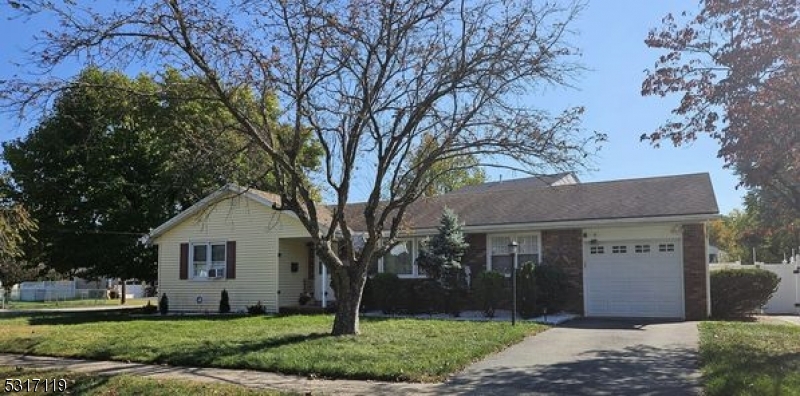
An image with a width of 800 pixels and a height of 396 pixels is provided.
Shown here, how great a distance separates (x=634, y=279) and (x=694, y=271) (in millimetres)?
1574

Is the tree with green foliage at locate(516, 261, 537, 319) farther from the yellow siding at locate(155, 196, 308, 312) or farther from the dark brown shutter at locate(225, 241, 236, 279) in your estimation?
the dark brown shutter at locate(225, 241, 236, 279)

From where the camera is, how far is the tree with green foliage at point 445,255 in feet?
67.3

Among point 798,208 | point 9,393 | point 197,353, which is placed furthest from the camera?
point 798,208

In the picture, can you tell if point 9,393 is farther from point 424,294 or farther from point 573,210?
point 573,210

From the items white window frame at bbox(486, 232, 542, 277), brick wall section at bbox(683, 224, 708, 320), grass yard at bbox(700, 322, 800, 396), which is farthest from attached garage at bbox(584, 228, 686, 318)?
grass yard at bbox(700, 322, 800, 396)

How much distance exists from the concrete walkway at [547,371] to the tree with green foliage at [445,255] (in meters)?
6.38

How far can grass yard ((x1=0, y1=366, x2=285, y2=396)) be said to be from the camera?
9.49 metres

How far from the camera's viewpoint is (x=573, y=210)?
811 inches

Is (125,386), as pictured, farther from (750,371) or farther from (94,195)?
(94,195)

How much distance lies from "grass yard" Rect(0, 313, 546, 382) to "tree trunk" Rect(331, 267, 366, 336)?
352 mm

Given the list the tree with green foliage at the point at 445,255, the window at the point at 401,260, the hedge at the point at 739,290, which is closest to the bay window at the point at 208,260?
the window at the point at 401,260

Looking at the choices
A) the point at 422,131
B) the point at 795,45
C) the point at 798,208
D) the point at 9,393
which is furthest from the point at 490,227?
the point at 9,393

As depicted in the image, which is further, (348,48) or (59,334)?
(59,334)

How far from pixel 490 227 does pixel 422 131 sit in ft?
25.4
